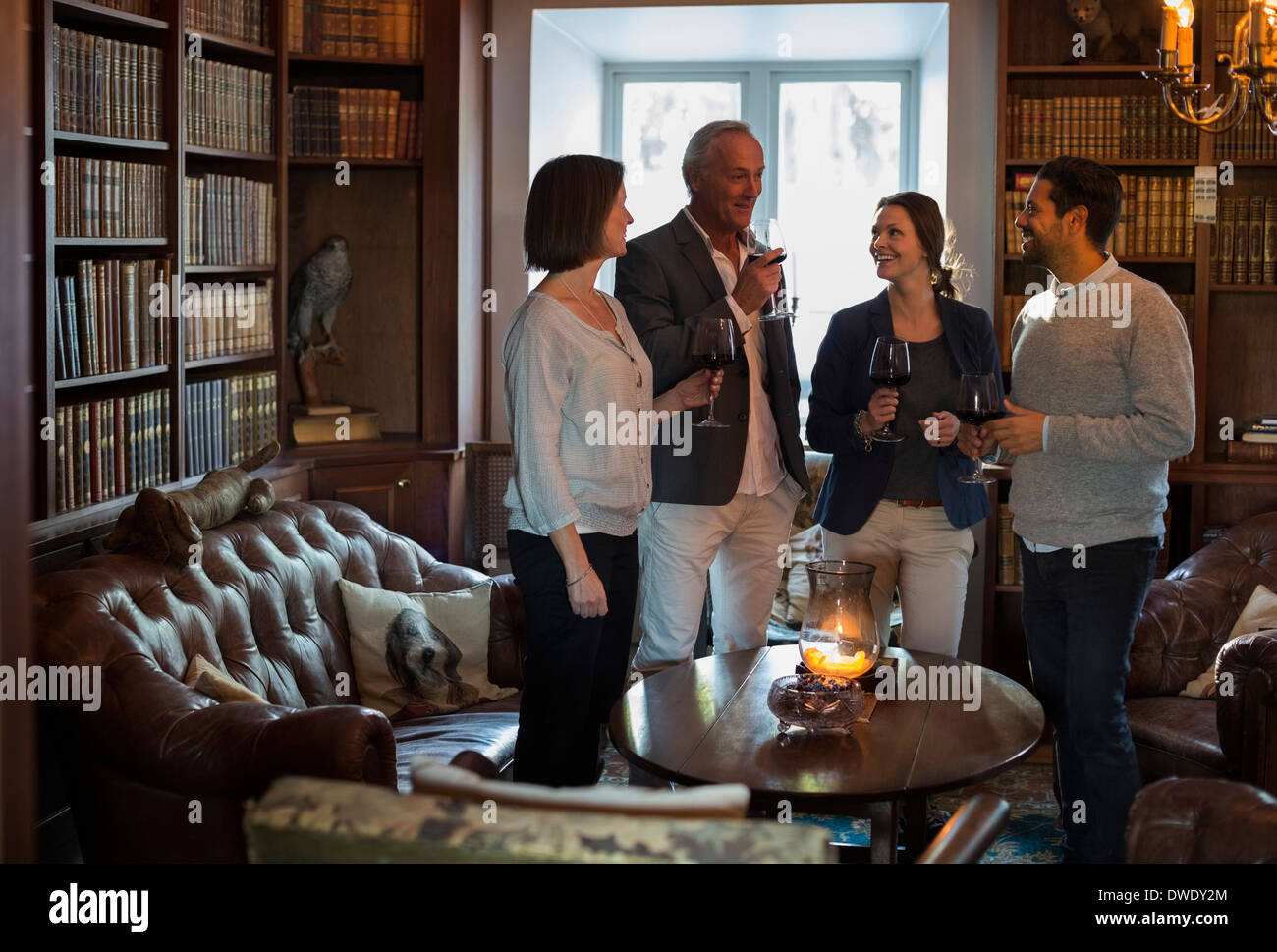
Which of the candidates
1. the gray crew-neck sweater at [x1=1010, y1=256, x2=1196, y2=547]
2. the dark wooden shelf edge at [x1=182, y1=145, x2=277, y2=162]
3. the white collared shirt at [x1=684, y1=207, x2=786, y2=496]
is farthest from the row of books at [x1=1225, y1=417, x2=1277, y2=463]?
the dark wooden shelf edge at [x1=182, y1=145, x2=277, y2=162]

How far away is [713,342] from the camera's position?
256cm

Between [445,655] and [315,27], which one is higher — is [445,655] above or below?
below

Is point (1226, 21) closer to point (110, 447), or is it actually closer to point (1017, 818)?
point (1017, 818)

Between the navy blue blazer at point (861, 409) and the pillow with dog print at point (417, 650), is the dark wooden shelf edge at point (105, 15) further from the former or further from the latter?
the navy blue blazer at point (861, 409)

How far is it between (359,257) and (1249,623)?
3023 millimetres

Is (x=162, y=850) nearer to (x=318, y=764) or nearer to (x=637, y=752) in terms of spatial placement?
(x=318, y=764)

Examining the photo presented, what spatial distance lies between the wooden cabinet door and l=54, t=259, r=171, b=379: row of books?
0.81 m

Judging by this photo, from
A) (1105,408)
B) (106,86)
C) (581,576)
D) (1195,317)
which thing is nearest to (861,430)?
(1105,408)

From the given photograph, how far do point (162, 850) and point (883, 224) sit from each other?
2.02 meters

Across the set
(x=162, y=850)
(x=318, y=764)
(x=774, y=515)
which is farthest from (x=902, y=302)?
(x=162, y=850)
